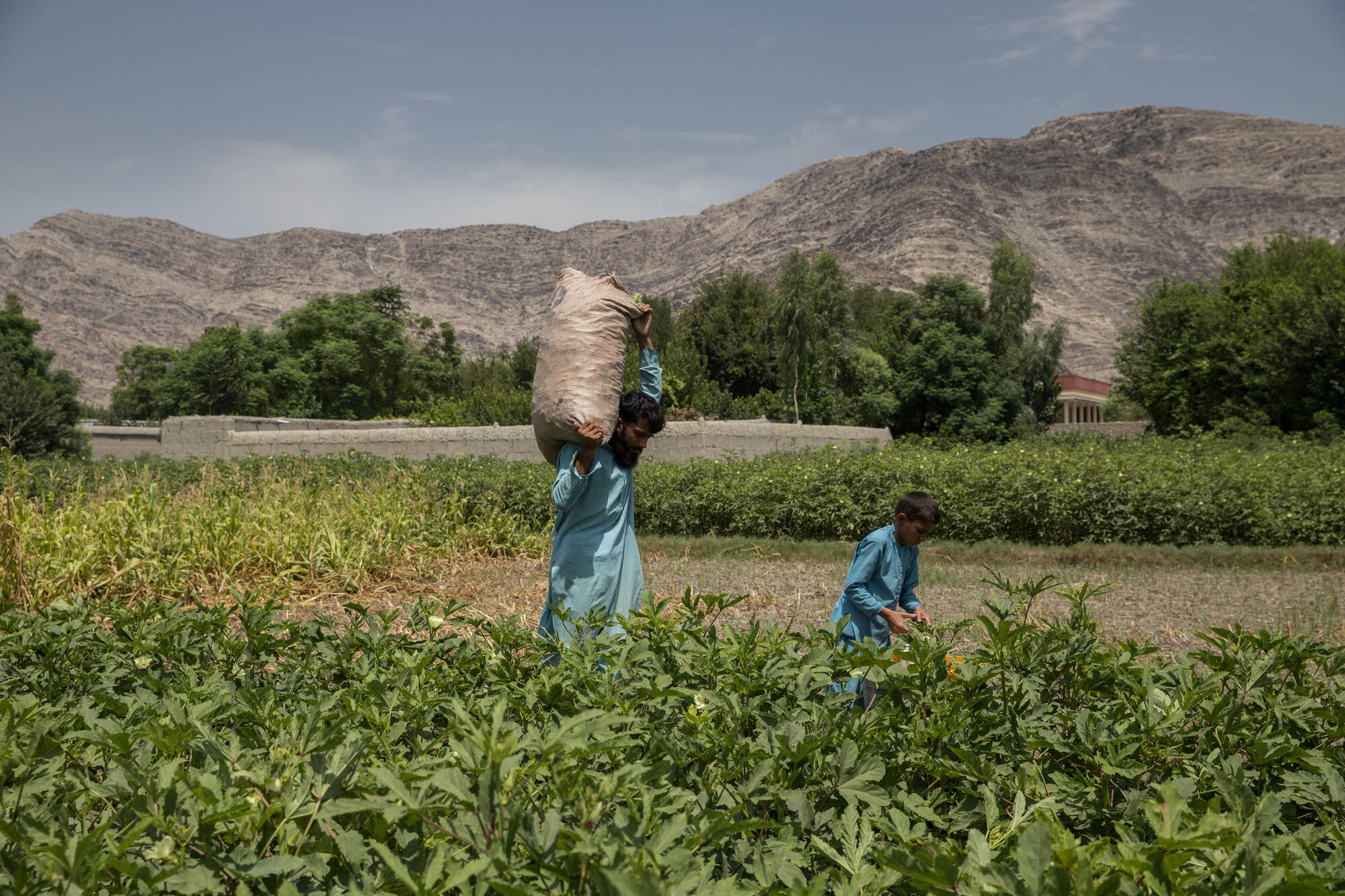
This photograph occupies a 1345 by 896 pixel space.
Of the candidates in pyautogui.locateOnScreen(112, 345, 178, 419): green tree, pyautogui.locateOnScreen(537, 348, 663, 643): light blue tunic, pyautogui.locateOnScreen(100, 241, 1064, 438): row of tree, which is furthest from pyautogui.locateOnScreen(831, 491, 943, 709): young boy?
pyautogui.locateOnScreen(112, 345, 178, 419): green tree

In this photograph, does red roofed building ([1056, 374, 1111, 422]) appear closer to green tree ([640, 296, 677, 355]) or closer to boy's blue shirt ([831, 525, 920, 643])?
green tree ([640, 296, 677, 355])

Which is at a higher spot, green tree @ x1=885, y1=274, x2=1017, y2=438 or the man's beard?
green tree @ x1=885, y1=274, x2=1017, y2=438

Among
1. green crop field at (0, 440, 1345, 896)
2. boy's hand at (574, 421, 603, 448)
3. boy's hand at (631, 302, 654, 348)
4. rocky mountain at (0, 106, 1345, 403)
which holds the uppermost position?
rocky mountain at (0, 106, 1345, 403)

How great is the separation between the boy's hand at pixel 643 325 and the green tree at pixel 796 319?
2989 cm

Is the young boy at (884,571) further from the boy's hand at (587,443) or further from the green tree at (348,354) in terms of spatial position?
the green tree at (348,354)

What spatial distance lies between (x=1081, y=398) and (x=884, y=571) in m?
87.7

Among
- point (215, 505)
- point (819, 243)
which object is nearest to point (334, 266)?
point (819, 243)

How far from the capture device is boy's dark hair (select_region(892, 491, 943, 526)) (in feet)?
11.5

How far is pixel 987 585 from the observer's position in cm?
525

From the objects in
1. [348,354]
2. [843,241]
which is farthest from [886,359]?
[843,241]

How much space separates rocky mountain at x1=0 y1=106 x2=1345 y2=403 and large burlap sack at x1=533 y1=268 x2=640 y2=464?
360ft

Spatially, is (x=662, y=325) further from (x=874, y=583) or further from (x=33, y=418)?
(x=874, y=583)

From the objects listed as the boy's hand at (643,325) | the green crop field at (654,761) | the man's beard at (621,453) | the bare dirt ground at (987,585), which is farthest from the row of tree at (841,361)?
the green crop field at (654,761)

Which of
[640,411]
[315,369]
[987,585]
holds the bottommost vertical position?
[987,585]
